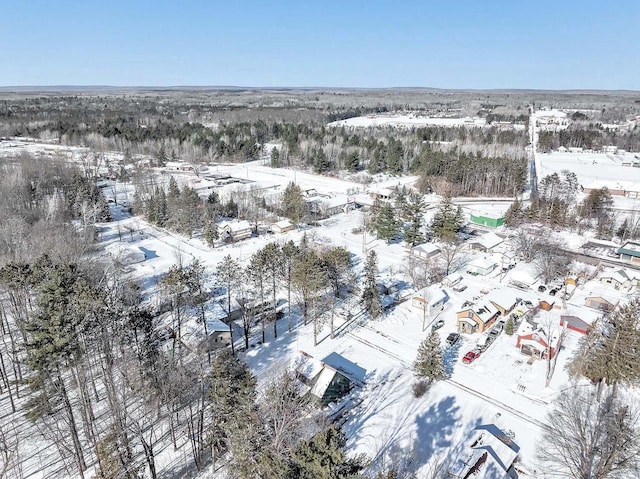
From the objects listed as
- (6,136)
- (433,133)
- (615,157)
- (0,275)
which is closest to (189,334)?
(0,275)

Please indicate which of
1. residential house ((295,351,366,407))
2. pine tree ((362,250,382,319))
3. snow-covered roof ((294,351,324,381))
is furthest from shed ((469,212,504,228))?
snow-covered roof ((294,351,324,381))

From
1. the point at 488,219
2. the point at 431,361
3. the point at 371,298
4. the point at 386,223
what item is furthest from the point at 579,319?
the point at 488,219

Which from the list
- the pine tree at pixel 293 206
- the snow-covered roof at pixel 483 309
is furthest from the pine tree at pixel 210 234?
the snow-covered roof at pixel 483 309

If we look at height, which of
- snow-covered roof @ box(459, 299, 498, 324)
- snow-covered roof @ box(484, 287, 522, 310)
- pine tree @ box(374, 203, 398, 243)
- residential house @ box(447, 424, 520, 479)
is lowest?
residential house @ box(447, 424, 520, 479)

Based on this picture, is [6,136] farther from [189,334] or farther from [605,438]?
[605,438]

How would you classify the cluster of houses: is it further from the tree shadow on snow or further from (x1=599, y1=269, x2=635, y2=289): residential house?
the tree shadow on snow

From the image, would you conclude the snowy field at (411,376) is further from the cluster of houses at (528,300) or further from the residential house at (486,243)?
the residential house at (486,243)
